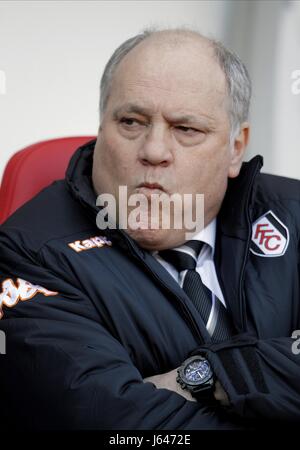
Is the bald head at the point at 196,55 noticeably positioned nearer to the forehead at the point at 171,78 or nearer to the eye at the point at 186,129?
the forehead at the point at 171,78

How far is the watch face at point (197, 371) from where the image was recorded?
141cm

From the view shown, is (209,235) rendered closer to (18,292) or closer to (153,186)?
(153,186)

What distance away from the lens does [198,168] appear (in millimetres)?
1724

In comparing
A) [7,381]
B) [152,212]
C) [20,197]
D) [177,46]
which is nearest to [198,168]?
[152,212]

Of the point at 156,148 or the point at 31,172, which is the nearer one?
the point at 156,148

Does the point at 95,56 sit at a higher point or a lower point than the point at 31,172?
higher

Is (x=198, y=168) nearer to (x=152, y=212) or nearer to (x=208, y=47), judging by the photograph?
(x=152, y=212)

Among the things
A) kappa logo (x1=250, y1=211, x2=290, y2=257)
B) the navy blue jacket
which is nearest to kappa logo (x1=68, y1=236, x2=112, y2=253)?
the navy blue jacket

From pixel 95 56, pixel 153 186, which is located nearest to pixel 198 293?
pixel 153 186

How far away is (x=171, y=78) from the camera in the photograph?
168 cm

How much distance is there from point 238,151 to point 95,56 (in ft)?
3.17

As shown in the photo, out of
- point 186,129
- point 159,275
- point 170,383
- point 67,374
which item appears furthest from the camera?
point 186,129

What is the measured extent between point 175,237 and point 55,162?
15.5 inches

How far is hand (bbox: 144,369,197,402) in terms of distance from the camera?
1.44 m
